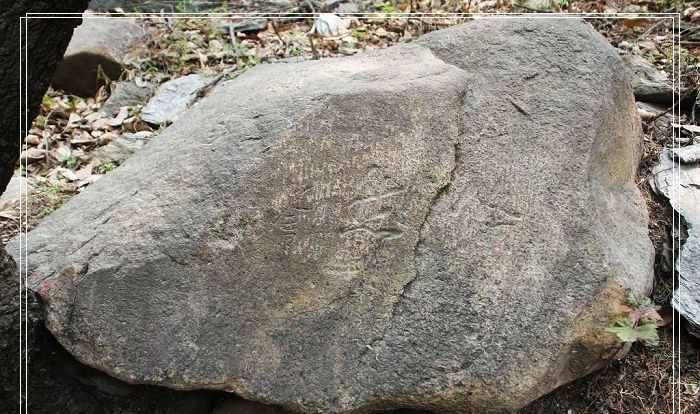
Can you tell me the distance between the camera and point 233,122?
2.40 metres

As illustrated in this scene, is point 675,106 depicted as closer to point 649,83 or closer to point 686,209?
point 649,83

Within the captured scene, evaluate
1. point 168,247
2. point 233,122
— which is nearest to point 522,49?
point 233,122

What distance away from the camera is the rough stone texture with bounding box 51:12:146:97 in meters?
4.32

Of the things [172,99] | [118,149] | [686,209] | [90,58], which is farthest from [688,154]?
[90,58]

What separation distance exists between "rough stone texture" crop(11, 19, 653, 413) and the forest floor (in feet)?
0.99

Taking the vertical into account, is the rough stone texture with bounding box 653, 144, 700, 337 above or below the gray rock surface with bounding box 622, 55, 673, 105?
below

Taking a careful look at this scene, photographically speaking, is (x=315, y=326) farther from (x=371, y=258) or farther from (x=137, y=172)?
(x=137, y=172)

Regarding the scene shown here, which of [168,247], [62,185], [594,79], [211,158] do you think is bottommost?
[62,185]

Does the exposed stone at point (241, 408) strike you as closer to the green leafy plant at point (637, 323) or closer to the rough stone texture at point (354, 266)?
the rough stone texture at point (354, 266)

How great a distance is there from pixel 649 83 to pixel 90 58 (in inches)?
121

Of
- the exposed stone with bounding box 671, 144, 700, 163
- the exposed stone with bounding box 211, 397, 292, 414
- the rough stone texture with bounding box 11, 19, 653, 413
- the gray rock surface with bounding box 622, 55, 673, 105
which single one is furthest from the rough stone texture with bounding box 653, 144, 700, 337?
the exposed stone with bounding box 211, 397, 292, 414

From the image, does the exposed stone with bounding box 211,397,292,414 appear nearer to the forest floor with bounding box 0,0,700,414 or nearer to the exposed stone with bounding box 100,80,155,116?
the forest floor with bounding box 0,0,700,414

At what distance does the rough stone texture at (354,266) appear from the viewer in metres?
2.12

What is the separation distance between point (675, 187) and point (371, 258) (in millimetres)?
1416
